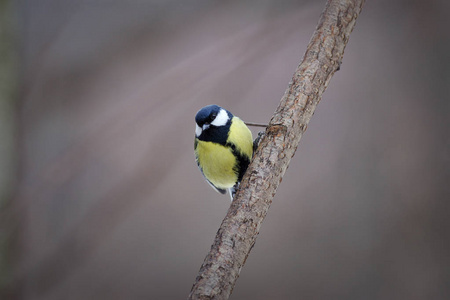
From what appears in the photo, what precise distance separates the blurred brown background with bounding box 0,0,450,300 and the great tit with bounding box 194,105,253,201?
15.2 inches

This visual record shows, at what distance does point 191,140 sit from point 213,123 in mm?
431

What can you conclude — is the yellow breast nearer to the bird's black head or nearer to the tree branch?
the bird's black head

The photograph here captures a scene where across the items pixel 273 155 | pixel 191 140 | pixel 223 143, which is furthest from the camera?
pixel 191 140

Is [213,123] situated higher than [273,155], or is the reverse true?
[213,123]

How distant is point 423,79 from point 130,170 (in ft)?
3.36

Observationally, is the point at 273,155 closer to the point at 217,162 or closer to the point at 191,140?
the point at 217,162

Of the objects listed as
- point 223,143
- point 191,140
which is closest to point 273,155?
point 223,143

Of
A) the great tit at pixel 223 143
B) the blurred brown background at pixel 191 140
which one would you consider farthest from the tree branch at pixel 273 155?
the blurred brown background at pixel 191 140

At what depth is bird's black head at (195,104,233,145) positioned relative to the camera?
89 centimetres

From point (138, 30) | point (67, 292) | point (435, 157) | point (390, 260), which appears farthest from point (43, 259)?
point (435, 157)

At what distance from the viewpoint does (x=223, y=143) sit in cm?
90

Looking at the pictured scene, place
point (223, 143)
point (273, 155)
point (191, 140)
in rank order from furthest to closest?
point (191, 140)
point (223, 143)
point (273, 155)

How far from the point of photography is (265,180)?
2.28 feet

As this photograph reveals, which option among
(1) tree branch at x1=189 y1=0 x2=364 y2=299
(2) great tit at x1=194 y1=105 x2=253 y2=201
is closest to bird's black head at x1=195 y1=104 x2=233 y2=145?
(2) great tit at x1=194 y1=105 x2=253 y2=201
